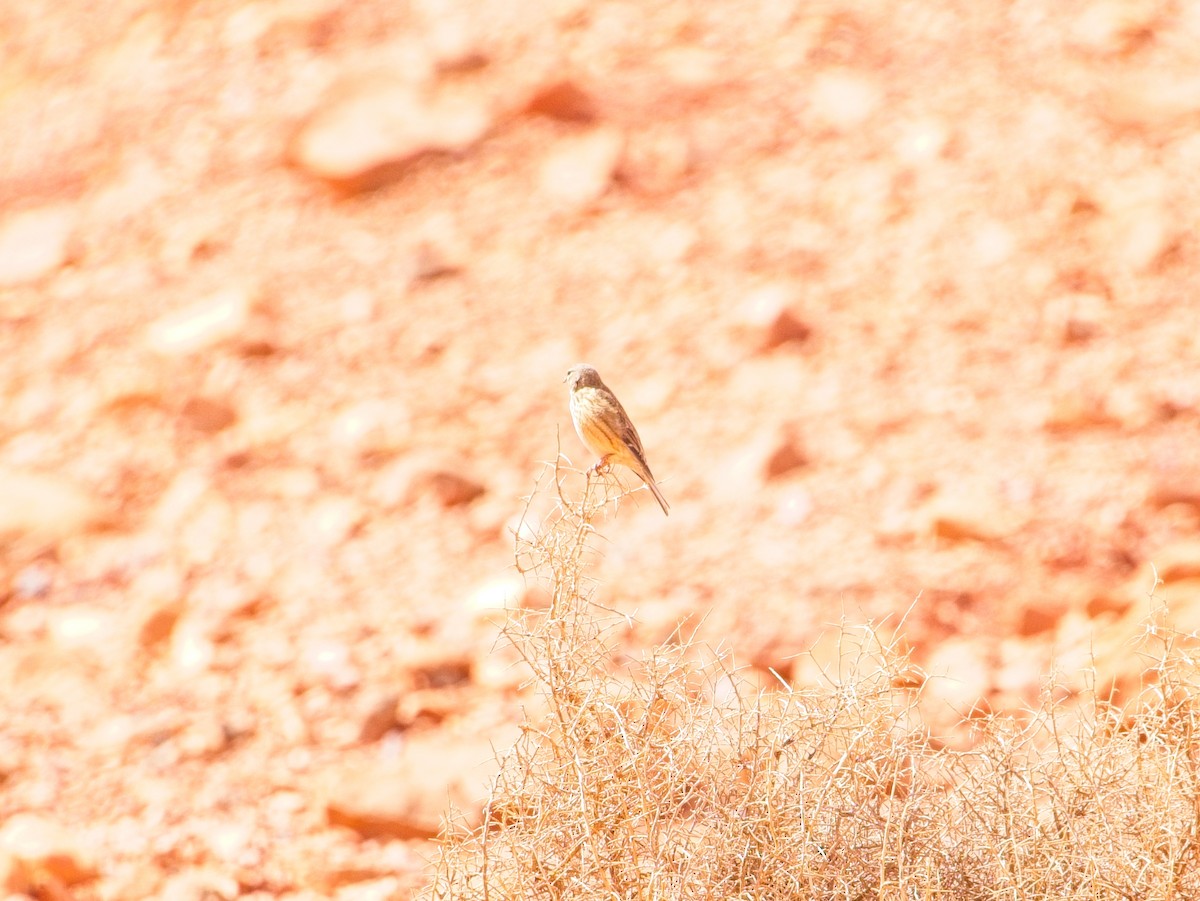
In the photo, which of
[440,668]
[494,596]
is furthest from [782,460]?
[440,668]

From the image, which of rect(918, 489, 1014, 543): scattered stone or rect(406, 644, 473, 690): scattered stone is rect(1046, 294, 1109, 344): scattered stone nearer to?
rect(918, 489, 1014, 543): scattered stone

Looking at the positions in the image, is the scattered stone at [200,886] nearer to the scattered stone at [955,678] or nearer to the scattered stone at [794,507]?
the scattered stone at [955,678]

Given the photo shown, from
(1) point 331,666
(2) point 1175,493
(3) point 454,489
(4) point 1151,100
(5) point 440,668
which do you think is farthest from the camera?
(4) point 1151,100

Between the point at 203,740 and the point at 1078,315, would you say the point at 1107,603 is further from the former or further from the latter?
the point at 203,740

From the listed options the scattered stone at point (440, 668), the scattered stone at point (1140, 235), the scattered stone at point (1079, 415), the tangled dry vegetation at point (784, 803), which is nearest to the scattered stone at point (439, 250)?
the scattered stone at point (440, 668)

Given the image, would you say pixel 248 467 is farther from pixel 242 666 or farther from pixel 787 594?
pixel 787 594
